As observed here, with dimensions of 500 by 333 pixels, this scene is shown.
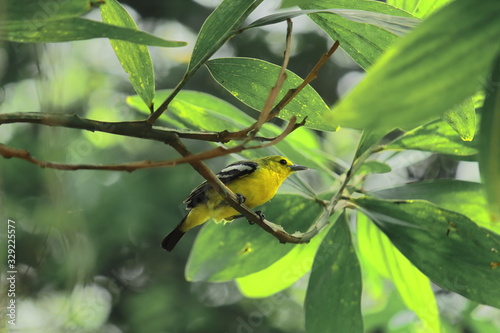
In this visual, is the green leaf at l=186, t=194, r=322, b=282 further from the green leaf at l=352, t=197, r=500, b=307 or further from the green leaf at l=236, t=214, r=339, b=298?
the green leaf at l=352, t=197, r=500, b=307

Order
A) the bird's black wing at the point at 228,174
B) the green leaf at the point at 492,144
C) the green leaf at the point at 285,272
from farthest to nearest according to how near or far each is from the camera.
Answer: the bird's black wing at the point at 228,174
the green leaf at the point at 285,272
the green leaf at the point at 492,144

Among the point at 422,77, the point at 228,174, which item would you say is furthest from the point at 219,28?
the point at 228,174

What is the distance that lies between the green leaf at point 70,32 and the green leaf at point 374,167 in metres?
0.92

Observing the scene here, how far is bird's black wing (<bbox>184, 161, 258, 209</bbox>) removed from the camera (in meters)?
2.19

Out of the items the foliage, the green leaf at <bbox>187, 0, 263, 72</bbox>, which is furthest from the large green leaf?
the green leaf at <bbox>187, 0, 263, 72</bbox>

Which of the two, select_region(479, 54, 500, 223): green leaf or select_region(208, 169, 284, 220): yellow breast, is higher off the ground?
select_region(479, 54, 500, 223): green leaf

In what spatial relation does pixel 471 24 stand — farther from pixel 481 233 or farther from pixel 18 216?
pixel 18 216

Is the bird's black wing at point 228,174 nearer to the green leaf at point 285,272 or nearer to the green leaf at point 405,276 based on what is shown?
the green leaf at point 285,272

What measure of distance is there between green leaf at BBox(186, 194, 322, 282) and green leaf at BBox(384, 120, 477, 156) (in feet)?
0.90

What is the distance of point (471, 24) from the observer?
45 centimetres

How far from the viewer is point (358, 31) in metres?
0.95

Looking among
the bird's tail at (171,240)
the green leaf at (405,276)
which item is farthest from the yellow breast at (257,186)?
the green leaf at (405,276)

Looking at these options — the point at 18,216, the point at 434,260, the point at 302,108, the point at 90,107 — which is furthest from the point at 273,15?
the point at 90,107

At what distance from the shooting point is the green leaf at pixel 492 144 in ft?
1.39
